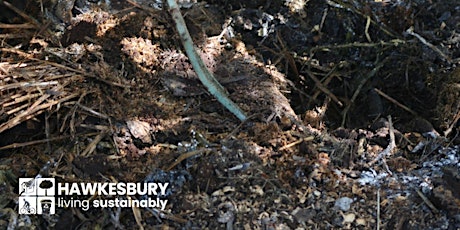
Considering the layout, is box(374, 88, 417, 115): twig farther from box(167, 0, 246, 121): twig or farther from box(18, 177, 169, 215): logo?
box(18, 177, 169, 215): logo

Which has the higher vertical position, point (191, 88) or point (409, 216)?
point (191, 88)

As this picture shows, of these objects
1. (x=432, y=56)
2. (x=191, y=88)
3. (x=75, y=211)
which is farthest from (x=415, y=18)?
(x=75, y=211)

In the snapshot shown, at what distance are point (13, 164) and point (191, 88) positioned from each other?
2.12ft

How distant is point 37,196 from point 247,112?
73 cm

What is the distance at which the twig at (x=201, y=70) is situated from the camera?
1.75 m

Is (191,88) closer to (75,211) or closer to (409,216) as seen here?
(75,211)

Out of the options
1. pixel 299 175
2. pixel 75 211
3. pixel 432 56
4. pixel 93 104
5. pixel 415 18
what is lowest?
pixel 75 211

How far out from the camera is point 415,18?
2.21m

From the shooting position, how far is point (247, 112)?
1.83 m

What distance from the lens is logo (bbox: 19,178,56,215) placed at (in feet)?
4.94

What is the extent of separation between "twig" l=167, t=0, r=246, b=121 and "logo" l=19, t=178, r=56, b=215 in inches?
23.6

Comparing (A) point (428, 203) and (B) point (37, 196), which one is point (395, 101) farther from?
(B) point (37, 196)

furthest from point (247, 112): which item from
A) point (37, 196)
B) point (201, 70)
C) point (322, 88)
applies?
point (37, 196)

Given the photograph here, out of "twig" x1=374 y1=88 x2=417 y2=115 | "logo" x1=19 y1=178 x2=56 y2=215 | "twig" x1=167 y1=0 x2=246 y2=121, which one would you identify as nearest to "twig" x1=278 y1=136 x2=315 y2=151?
"twig" x1=167 y1=0 x2=246 y2=121
